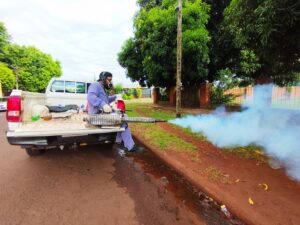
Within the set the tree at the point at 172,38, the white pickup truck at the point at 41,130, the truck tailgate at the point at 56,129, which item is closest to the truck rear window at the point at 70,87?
the white pickup truck at the point at 41,130

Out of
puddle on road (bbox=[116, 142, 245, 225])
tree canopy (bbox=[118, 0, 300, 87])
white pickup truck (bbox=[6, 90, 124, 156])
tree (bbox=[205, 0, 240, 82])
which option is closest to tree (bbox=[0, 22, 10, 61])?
tree canopy (bbox=[118, 0, 300, 87])

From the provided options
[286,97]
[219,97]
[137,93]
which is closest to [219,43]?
[219,97]

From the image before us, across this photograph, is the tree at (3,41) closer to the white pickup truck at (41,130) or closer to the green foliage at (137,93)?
the green foliage at (137,93)

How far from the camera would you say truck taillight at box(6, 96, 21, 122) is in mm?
3570

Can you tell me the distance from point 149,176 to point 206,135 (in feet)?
10.2

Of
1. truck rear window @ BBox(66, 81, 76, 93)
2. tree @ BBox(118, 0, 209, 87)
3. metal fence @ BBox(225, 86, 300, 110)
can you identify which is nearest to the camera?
truck rear window @ BBox(66, 81, 76, 93)

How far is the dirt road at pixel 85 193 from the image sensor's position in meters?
2.54

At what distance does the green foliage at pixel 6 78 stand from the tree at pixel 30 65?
287 centimetres

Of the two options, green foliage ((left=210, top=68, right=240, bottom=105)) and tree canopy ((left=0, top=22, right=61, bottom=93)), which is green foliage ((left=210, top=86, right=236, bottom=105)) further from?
tree canopy ((left=0, top=22, right=61, bottom=93))

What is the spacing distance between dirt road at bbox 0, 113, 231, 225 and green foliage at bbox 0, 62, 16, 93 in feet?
103

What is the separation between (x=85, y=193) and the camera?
3166mm

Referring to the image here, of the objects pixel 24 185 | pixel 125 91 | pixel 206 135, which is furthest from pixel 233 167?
pixel 125 91

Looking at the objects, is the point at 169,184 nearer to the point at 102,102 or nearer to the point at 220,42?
the point at 102,102

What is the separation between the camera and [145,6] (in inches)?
584
